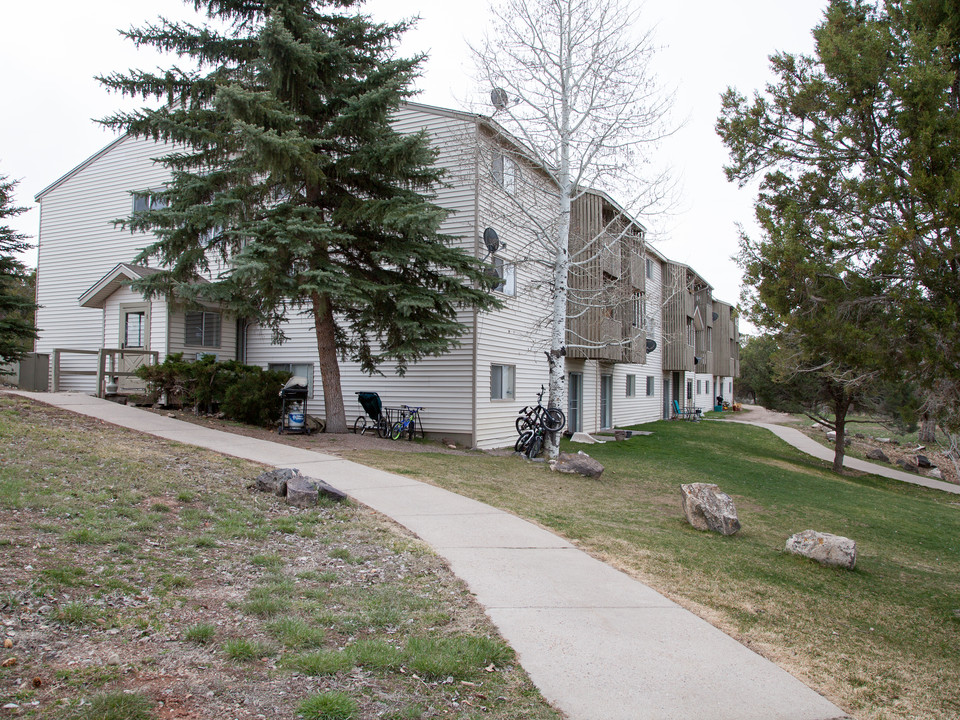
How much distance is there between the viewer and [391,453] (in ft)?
42.0

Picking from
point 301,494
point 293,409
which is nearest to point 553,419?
point 293,409

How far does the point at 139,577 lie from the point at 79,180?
2058 cm

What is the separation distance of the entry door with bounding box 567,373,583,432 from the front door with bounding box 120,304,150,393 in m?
12.3

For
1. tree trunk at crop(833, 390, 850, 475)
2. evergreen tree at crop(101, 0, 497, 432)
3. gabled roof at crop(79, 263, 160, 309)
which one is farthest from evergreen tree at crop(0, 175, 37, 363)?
tree trunk at crop(833, 390, 850, 475)

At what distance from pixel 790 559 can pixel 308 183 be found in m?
10.8

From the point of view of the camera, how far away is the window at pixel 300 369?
1798 cm

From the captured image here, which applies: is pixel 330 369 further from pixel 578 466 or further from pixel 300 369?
pixel 578 466

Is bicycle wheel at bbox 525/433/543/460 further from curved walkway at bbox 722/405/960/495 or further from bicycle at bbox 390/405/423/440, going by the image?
curved walkway at bbox 722/405/960/495

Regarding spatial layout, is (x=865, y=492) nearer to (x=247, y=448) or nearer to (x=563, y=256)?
(x=563, y=256)

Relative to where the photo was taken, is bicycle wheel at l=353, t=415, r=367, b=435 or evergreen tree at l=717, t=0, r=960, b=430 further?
bicycle wheel at l=353, t=415, r=367, b=435

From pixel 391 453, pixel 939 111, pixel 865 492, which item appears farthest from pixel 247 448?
pixel 865 492

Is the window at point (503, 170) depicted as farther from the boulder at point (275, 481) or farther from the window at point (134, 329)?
the window at point (134, 329)

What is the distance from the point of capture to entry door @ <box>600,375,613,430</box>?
25.0m

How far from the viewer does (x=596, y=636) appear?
14.9 ft
